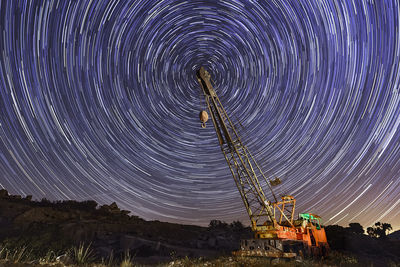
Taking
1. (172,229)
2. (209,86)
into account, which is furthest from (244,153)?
(172,229)

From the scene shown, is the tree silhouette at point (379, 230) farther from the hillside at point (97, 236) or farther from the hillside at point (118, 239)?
the hillside at point (97, 236)

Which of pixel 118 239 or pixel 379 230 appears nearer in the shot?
pixel 118 239

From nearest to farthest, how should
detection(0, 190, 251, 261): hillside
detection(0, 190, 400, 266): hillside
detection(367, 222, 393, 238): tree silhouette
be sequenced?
1. detection(0, 190, 400, 266): hillside
2. detection(0, 190, 251, 261): hillside
3. detection(367, 222, 393, 238): tree silhouette

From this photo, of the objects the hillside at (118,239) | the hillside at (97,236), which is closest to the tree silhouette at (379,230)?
the hillside at (118,239)

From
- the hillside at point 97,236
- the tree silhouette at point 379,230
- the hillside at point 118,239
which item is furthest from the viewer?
the tree silhouette at point 379,230

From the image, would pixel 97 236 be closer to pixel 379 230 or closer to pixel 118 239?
pixel 118 239

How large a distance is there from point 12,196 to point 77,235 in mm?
27169

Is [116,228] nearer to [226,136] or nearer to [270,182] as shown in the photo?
[226,136]

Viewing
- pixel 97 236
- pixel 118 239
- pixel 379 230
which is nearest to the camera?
pixel 118 239

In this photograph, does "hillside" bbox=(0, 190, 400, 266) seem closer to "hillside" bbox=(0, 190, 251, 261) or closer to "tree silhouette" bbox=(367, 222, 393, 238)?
"hillside" bbox=(0, 190, 251, 261)

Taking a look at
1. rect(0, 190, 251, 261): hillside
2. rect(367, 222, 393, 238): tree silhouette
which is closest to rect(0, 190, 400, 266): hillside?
rect(0, 190, 251, 261): hillside

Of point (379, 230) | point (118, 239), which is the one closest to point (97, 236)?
point (118, 239)

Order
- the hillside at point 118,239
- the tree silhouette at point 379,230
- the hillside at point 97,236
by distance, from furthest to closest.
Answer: the tree silhouette at point 379,230 → the hillside at point 97,236 → the hillside at point 118,239

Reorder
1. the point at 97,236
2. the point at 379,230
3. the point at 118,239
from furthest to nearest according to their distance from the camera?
the point at 379,230 < the point at 97,236 < the point at 118,239
